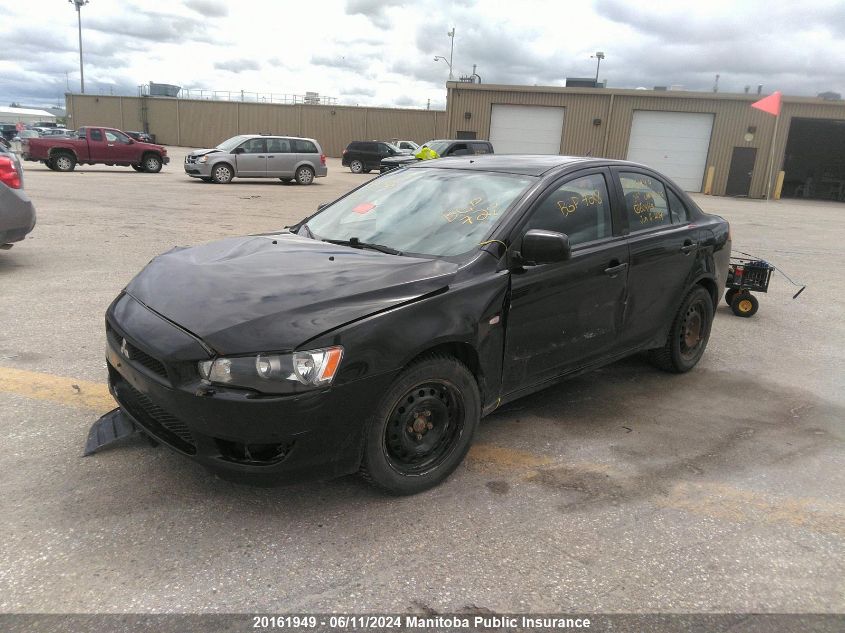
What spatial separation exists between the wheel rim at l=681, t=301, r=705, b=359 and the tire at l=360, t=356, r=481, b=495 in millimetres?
2423

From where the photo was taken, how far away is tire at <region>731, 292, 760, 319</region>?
6801 mm

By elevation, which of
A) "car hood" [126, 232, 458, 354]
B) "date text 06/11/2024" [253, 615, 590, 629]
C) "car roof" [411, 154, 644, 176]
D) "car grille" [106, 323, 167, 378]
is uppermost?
"car roof" [411, 154, 644, 176]

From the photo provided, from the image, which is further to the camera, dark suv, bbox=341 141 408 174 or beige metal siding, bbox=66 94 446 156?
beige metal siding, bbox=66 94 446 156

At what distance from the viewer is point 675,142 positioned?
101 feet

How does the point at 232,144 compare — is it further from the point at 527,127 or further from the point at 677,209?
the point at 677,209

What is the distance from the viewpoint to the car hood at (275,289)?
258cm

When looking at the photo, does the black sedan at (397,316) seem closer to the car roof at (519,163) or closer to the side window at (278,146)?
the car roof at (519,163)

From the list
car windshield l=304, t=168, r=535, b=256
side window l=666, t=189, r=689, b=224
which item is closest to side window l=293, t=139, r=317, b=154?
car windshield l=304, t=168, r=535, b=256

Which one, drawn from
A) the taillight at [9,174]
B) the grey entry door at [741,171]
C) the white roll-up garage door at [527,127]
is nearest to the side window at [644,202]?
the taillight at [9,174]

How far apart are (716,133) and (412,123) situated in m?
24.8

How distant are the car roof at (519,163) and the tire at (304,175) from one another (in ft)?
62.8

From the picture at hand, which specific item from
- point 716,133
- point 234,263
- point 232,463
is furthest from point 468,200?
point 716,133

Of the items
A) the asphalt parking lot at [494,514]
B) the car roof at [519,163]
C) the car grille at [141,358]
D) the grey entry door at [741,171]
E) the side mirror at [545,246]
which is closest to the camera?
the asphalt parking lot at [494,514]

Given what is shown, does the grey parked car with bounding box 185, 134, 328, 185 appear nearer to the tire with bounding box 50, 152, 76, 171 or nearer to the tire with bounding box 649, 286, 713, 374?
the tire with bounding box 50, 152, 76, 171
